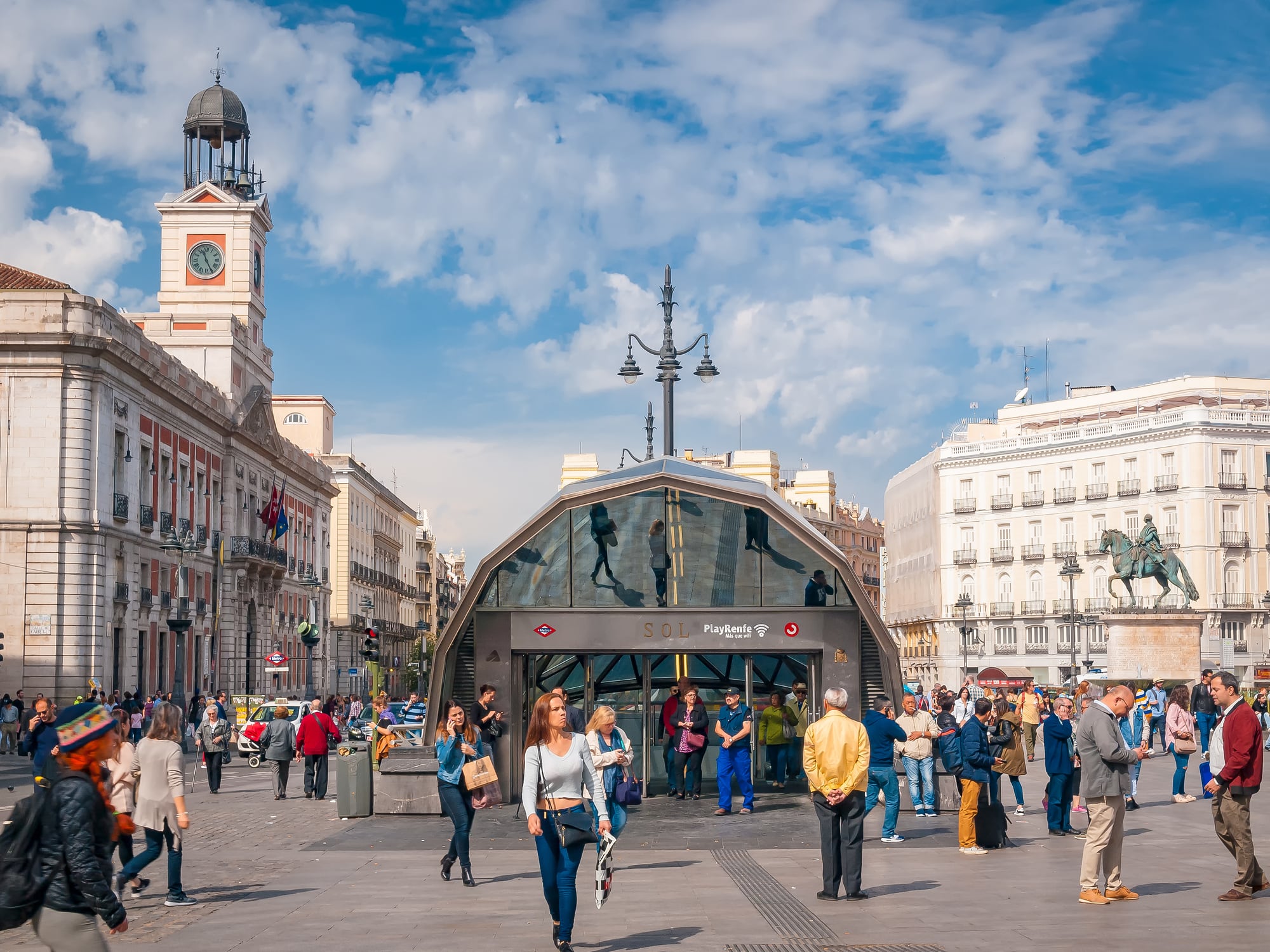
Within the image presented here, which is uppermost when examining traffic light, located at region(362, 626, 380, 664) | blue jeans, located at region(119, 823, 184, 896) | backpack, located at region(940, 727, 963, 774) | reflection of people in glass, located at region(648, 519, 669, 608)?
reflection of people in glass, located at region(648, 519, 669, 608)

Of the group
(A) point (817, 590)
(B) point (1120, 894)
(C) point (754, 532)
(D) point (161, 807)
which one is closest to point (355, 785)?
(C) point (754, 532)

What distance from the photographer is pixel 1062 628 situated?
85.0m

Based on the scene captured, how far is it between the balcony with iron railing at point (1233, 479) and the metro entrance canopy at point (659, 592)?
2498 inches

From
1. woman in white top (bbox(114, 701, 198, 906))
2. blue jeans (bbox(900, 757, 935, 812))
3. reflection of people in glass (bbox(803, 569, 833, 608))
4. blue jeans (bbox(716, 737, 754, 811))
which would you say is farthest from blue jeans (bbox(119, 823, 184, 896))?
reflection of people in glass (bbox(803, 569, 833, 608))

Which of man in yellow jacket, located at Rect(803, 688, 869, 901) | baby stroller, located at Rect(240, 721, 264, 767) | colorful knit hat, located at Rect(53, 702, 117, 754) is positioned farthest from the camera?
baby stroller, located at Rect(240, 721, 264, 767)

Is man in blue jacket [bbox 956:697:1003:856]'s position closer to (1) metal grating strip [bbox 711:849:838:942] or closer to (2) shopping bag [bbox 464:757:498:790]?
(1) metal grating strip [bbox 711:849:838:942]

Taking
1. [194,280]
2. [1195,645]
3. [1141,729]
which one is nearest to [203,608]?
[194,280]

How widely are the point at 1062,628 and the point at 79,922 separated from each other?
82.3 m

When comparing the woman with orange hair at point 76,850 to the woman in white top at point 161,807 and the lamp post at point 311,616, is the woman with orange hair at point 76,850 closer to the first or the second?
the woman in white top at point 161,807

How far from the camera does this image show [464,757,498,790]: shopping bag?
13.9 m

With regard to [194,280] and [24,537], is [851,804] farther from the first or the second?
[194,280]

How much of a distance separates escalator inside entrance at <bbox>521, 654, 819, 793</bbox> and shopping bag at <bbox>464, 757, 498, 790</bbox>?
817cm

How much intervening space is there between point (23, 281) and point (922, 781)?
39332 mm

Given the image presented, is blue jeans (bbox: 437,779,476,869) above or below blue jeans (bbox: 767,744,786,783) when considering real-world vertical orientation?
above
